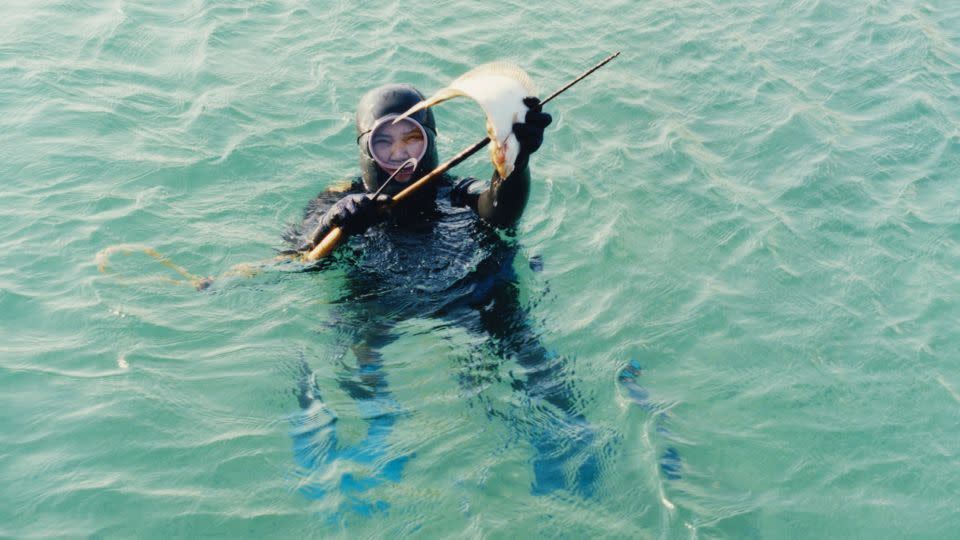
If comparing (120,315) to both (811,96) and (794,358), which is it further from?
(811,96)

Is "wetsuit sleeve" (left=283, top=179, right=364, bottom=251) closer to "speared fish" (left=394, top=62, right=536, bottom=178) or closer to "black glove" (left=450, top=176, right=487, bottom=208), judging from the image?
"black glove" (left=450, top=176, right=487, bottom=208)

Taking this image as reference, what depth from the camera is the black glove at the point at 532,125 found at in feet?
13.7

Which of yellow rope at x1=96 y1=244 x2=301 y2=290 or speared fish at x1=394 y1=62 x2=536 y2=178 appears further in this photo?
yellow rope at x1=96 y1=244 x2=301 y2=290

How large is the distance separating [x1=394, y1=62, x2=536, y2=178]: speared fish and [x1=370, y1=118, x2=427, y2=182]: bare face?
0.71 metres

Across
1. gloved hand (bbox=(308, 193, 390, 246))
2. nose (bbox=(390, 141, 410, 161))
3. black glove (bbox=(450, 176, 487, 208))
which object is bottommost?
black glove (bbox=(450, 176, 487, 208))

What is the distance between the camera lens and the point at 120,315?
525 cm

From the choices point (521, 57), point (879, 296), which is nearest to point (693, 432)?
point (879, 296)

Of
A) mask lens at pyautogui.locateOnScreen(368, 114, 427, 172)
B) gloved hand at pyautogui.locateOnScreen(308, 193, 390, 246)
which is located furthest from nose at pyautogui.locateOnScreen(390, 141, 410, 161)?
gloved hand at pyautogui.locateOnScreen(308, 193, 390, 246)

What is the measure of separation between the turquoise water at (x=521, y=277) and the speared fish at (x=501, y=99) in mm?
1365

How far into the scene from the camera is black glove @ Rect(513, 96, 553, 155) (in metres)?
4.18

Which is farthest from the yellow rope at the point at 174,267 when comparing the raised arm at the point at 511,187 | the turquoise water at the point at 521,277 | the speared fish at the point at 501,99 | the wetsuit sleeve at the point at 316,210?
the speared fish at the point at 501,99

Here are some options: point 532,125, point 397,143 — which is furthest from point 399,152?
point 532,125

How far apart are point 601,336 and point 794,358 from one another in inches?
45.8

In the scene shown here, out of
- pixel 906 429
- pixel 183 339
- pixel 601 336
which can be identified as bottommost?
pixel 906 429
